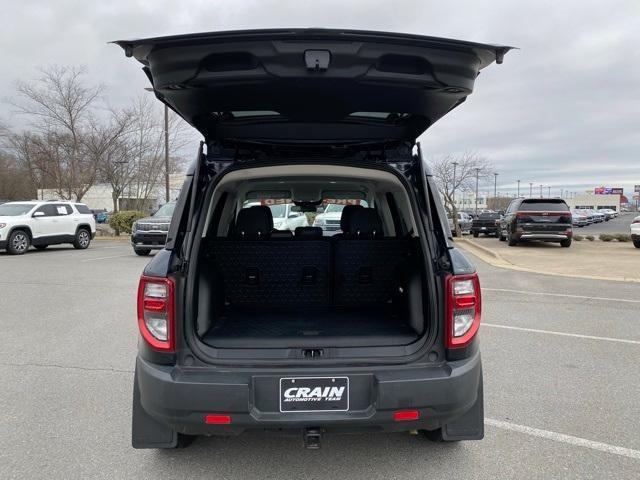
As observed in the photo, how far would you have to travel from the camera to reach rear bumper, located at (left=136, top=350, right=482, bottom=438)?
235 cm

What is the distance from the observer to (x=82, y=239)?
17.5 m

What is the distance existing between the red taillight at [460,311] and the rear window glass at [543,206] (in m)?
15.5

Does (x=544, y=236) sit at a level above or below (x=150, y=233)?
below

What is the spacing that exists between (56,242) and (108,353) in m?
13.4

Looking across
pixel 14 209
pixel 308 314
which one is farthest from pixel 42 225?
pixel 308 314

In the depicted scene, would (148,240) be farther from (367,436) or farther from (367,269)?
(367,436)

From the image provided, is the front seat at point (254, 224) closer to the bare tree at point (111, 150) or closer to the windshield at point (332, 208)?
the windshield at point (332, 208)

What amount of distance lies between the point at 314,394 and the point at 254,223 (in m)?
1.89

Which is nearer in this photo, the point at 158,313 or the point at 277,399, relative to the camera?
the point at 277,399

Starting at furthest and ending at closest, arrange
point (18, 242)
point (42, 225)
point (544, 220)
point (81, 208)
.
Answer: point (81, 208)
point (544, 220)
point (42, 225)
point (18, 242)

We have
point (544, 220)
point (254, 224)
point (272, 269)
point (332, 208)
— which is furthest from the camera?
point (544, 220)

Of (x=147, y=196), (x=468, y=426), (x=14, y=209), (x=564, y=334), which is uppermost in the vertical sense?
(x=147, y=196)

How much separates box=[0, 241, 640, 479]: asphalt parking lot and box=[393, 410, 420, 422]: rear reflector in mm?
538

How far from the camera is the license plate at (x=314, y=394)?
7.90 ft
